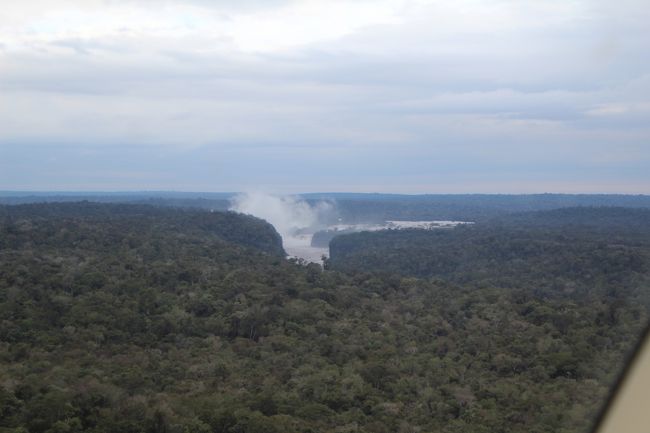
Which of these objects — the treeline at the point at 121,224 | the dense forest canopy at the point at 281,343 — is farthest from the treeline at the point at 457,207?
the dense forest canopy at the point at 281,343

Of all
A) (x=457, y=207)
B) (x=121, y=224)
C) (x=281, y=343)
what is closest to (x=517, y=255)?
(x=121, y=224)

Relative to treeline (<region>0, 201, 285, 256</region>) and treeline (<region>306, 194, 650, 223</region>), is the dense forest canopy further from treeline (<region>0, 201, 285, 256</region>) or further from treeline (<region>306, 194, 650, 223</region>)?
treeline (<region>306, 194, 650, 223</region>)

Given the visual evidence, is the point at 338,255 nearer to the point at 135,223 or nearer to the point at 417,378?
the point at 135,223

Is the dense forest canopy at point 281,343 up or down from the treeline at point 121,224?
down

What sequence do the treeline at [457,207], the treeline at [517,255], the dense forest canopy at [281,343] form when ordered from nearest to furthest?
the dense forest canopy at [281,343] → the treeline at [517,255] → the treeline at [457,207]

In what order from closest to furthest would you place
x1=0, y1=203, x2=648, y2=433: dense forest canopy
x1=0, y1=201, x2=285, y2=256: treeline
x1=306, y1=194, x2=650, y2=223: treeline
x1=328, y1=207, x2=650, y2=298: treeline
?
1. x1=0, y1=203, x2=648, y2=433: dense forest canopy
2. x1=328, y1=207, x2=650, y2=298: treeline
3. x1=0, y1=201, x2=285, y2=256: treeline
4. x1=306, y1=194, x2=650, y2=223: treeline

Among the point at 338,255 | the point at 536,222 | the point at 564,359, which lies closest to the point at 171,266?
the point at 564,359

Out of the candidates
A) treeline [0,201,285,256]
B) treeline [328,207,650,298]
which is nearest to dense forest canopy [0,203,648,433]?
treeline [328,207,650,298]

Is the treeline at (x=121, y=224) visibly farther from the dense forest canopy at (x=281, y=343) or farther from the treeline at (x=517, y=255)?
the treeline at (x=517, y=255)
